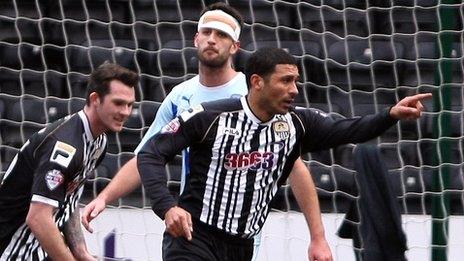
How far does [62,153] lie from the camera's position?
5.41 meters

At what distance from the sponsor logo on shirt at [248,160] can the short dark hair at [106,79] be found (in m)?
0.51

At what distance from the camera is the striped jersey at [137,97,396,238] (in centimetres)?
539

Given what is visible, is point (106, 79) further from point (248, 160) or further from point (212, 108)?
point (248, 160)

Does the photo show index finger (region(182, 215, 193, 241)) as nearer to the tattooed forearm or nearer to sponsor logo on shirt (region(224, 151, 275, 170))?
sponsor logo on shirt (region(224, 151, 275, 170))

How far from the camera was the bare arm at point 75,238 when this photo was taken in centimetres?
577

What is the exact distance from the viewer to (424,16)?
22.0ft

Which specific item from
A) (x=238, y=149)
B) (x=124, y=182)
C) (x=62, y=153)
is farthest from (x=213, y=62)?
(x=62, y=153)

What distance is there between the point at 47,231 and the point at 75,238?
1.37 ft

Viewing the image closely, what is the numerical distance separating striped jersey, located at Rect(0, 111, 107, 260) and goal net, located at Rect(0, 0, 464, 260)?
980 mm

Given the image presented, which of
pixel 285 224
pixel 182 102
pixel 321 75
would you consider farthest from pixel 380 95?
pixel 182 102

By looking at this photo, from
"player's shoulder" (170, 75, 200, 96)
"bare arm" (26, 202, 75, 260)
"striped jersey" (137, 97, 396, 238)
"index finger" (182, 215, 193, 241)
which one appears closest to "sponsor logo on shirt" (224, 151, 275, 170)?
"striped jersey" (137, 97, 396, 238)

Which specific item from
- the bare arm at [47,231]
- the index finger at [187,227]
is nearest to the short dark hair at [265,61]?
the index finger at [187,227]

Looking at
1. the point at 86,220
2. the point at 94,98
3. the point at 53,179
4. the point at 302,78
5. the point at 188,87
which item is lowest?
the point at 86,220

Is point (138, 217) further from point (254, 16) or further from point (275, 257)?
point (254, 16)
